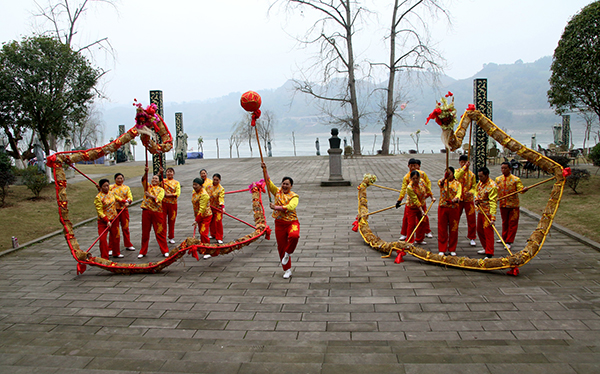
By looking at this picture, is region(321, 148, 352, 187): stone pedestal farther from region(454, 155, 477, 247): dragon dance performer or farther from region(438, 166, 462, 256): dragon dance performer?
region(438, 166, 462, 256): dragon dance performer

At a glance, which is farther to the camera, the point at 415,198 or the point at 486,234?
the point at 415,198

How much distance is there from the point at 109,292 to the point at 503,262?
19.6 ft

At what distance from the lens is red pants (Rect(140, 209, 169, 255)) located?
758 cm

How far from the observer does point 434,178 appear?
1642 cm

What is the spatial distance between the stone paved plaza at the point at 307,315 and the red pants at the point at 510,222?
50cm

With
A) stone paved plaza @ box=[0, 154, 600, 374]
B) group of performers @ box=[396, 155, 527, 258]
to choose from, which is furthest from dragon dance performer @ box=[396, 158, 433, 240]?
stone paved plaza @ box=[0, 154, 600, 374]

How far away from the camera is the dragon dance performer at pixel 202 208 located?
7.57m

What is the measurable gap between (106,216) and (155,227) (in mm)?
896

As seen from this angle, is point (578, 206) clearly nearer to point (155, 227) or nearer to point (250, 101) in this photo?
point (250, 101)

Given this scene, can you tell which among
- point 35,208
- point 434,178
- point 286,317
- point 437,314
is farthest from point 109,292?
point 434,178

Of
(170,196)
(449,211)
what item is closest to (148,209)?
(170,196)

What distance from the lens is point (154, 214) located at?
757 cm

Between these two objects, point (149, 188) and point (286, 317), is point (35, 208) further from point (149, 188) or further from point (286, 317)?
point (286, 317)

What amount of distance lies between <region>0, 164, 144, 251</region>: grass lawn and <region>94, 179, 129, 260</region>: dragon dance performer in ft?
9.16
